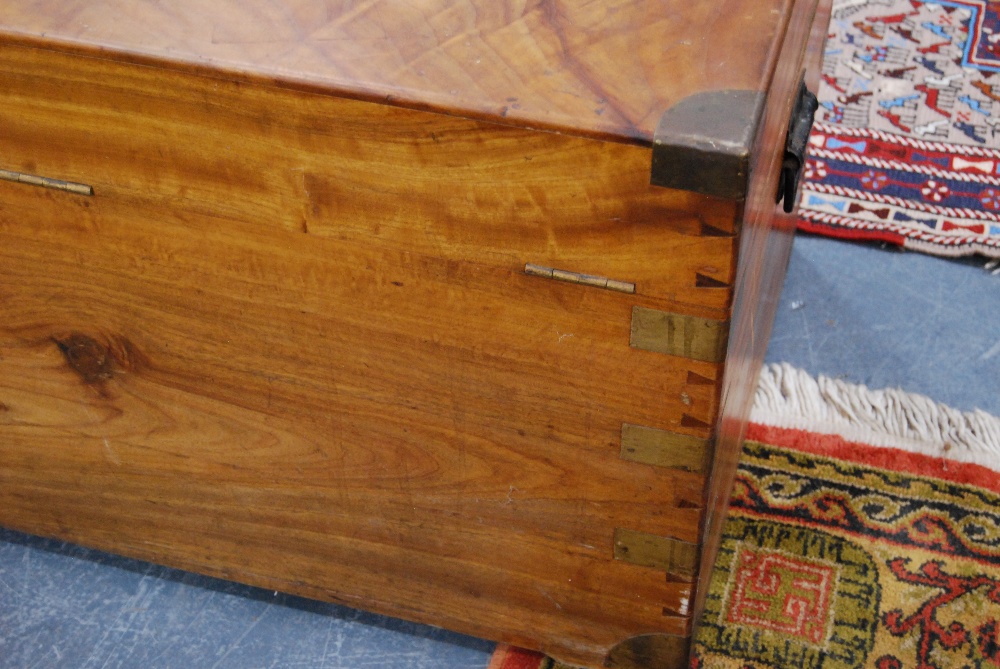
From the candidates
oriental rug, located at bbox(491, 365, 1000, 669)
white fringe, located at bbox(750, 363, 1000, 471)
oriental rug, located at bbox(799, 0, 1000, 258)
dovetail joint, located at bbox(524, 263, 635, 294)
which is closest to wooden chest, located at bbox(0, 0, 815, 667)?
dovetail joint, located at bbox(524, 263, 635, 294)

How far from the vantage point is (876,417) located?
137cm

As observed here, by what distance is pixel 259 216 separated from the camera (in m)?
0.86

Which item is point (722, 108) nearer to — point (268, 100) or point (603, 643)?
point (268, 100)

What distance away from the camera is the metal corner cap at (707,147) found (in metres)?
0.70

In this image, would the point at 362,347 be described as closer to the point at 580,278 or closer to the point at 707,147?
the point at 580,278

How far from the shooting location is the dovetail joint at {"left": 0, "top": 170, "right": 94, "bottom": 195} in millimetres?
882

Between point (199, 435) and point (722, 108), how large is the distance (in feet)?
1.93

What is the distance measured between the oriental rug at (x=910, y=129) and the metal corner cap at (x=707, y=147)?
3.20 ft

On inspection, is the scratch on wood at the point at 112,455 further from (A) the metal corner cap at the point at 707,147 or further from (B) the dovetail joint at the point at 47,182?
(A) the metal corner cap at the point at 707,147

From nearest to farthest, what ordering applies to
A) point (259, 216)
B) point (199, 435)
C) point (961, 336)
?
1. point (259, 216)
2. point (199, 435)
3. point (961, 336)

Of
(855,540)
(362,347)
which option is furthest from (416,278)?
(855,540)

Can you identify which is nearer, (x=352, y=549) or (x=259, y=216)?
(x=259, y=216)

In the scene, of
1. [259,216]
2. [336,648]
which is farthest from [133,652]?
[259,216]

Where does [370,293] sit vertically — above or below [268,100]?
below
